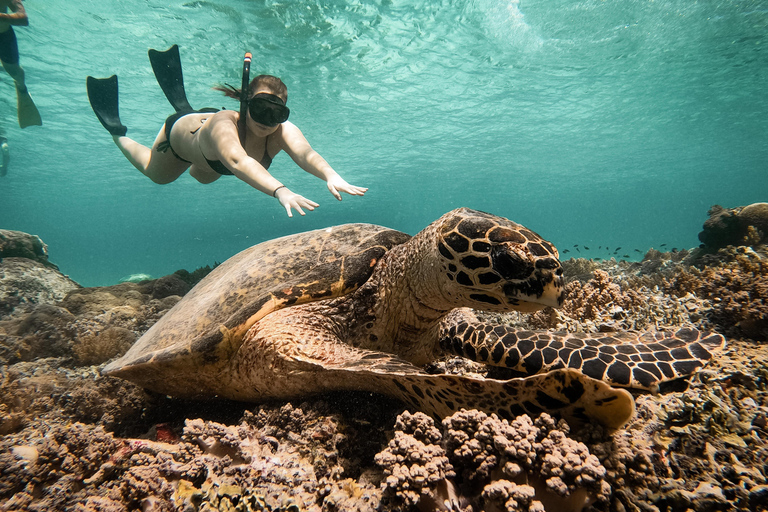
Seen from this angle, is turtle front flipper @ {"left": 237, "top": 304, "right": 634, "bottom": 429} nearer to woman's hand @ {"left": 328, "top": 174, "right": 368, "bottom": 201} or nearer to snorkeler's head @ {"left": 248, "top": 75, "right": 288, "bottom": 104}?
woman's hand @ {"left": 328, "top": 174, "right": 368, "bottom": 201}

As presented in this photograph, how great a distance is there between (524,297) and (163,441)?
7.85 feet

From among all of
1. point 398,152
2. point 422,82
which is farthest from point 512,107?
point 398,152

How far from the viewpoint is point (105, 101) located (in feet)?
19.6

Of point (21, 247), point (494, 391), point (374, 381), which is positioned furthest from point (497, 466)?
point (21, 247)

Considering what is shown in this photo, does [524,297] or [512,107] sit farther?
[512,107]

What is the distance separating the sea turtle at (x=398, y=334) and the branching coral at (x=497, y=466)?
170 mm

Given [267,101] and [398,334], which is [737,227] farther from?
[267,101]

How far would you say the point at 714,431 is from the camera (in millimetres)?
1346

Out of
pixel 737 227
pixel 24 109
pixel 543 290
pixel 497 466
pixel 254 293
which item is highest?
pixel 737 227

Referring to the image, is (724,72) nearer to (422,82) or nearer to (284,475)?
(422,82)

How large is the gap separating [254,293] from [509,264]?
5.65 ft

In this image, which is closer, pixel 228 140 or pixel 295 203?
pixel 295 203

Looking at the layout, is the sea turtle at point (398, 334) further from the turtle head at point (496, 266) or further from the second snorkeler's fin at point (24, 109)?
the second snorkeler's fin at point (24, 109)

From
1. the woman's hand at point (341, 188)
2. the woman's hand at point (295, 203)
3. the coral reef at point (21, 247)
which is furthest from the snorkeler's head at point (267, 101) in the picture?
the coral reef at point (21, 247)
